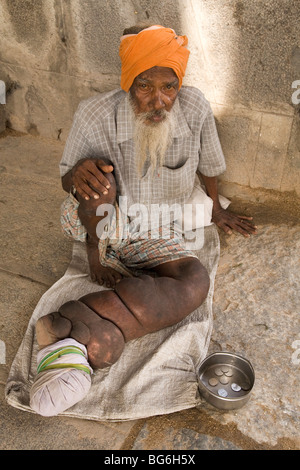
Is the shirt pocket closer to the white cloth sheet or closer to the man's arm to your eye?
the man's arm

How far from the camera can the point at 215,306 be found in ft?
8.77

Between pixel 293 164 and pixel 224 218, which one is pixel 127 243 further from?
pixel 293 164

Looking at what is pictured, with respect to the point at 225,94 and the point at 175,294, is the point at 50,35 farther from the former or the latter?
the point at 175,294

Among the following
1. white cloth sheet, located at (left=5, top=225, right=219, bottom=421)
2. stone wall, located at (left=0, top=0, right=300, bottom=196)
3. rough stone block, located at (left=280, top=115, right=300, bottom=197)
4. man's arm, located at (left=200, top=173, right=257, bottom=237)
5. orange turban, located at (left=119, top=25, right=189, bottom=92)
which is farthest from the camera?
man's arm, located at (left=200, top=173, right=257, bottom=237)

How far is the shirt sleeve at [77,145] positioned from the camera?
8.62 feet

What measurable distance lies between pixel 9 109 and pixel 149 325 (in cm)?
246

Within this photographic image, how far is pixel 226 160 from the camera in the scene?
325 cm

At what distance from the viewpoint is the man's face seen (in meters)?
2.38

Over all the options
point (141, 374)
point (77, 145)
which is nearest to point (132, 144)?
point (77, 145)

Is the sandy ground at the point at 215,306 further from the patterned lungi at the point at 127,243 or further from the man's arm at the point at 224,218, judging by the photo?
the patterned lungi at the point at 127,243

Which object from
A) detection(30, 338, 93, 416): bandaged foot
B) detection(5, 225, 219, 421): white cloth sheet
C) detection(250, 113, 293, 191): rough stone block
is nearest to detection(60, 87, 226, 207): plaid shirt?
detection(250, 113, 293, 191): rough stone block

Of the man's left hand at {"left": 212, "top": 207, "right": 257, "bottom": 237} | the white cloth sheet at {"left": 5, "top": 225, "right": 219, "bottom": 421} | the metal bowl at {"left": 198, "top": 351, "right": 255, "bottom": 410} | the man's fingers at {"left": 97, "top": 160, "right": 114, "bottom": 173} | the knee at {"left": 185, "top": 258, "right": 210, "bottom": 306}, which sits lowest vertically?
the white cloth sheet at {"left": 5, "top": 225, "right": 219, "bottom": 421}

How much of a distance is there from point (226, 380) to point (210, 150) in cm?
139

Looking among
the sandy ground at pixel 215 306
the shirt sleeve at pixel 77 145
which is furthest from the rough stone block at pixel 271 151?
the shirt sleeve at pixel 77 145
